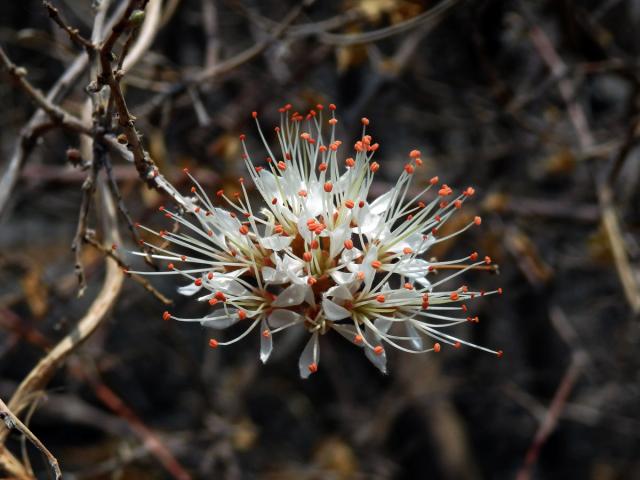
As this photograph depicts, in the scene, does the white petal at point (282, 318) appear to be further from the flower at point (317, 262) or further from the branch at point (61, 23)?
the branch at point (61, 23)

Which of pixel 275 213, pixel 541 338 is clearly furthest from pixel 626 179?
pixel 275 213

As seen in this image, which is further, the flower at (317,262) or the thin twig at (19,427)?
the flower at (317,262)

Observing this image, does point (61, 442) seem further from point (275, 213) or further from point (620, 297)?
point (275, 213)

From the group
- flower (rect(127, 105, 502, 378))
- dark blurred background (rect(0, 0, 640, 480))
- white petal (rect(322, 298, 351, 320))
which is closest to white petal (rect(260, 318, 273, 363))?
flower (rect(127, 105, 502, 378))

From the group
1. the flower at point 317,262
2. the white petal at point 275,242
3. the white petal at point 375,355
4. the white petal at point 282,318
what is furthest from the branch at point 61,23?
the white petal at point 375,355

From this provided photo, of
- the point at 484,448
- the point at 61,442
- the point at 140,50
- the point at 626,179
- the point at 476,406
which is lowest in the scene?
the point at 61,442

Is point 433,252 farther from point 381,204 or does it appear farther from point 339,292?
point 339,292

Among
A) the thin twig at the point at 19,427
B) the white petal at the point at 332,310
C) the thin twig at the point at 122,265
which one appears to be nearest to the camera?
the thin twig at the point at 19,427

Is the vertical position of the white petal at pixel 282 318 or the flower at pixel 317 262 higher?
the flower at pixel 317 262

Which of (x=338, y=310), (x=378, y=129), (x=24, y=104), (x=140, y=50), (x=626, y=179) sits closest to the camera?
(x=338, y=310)
